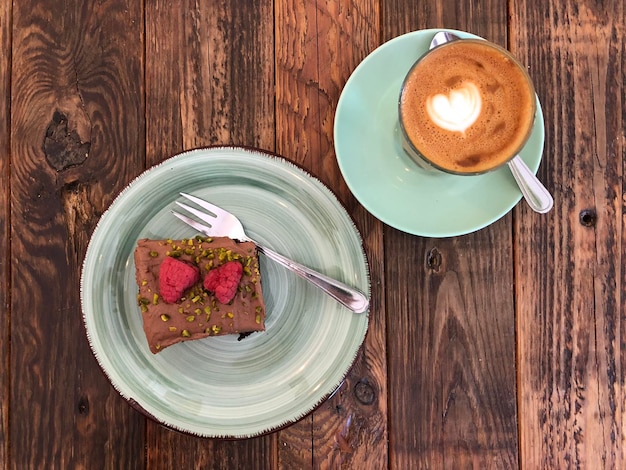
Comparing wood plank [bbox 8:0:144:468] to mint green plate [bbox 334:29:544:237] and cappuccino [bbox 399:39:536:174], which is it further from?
cappuccino [bbox 399:39:536:174]

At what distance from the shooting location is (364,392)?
120cm

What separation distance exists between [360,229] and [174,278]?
0.42 m

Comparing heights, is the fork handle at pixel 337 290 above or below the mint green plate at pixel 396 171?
below

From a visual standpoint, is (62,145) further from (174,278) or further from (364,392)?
(364,392)

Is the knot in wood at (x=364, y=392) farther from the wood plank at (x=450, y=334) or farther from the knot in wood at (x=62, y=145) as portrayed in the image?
the knot in wood at (x=62, y=145)

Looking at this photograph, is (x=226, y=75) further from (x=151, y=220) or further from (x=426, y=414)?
(x=426, y=414)

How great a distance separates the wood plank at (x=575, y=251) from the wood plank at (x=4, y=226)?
114 centimetres

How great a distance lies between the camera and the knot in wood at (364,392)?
1.20 m

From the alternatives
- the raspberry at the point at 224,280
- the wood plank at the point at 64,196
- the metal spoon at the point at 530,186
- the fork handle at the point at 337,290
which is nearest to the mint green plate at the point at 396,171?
the metal spoon at the point at 530,186

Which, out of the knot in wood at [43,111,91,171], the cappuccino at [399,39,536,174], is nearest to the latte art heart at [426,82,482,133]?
the cappuccino at [399,39,536,174]

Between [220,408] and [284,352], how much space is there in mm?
169

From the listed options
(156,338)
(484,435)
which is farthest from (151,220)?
(484,435)

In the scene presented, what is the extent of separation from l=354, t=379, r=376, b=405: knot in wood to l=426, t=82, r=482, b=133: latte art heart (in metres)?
0.58

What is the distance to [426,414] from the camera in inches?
47.7
